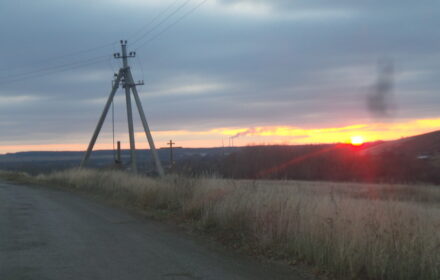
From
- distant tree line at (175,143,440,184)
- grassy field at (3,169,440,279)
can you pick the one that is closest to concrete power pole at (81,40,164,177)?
distant tree line at (175,143,440,184)

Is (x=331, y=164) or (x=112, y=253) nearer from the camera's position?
(x=112, y=253)

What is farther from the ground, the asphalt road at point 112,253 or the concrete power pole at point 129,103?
the concrete power pole at point 129,103

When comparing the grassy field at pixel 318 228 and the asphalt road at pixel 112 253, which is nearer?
the grassy field at pixel 318 228

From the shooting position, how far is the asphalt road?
698cm

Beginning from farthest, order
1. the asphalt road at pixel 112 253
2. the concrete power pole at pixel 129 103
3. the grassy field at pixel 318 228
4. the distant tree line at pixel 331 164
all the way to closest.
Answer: the distant tree line at pixel 331 164
the concrete power pole at pixel 129 103
the asphalt road at pixel 112 253
the grassy field at pixel 318 228

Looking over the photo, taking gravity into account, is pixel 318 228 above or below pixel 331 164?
above

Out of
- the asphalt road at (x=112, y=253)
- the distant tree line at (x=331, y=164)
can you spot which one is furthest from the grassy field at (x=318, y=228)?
the distant tree line at (x=331, y=164)

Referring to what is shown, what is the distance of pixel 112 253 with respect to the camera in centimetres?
835

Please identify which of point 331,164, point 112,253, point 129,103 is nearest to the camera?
point 112,253

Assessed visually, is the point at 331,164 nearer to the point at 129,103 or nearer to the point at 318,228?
the point at 129,103

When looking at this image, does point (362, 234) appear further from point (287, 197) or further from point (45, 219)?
point (45, 219)

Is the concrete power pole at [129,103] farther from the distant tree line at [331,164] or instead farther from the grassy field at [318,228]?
the grassy field at [318,228]

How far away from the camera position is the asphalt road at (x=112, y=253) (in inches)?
275

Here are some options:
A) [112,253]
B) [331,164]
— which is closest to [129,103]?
[112,253]
